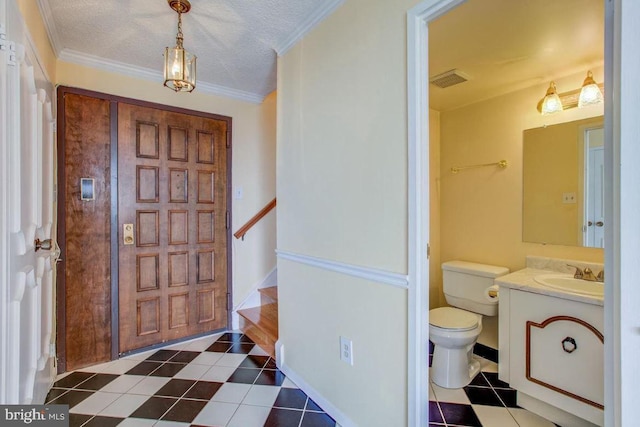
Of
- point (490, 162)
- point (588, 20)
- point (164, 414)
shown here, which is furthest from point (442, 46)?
point (164, 414)

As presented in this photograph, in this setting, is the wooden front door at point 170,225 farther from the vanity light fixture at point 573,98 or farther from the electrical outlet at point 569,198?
the electrical outlet at point 569,198

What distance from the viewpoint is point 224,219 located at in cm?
269

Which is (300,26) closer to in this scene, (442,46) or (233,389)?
(442,46)

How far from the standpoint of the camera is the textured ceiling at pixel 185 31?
5.21ft

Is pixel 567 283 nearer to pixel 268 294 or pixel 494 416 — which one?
pixel 494 416

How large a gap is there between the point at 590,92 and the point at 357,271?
1842 millimetres

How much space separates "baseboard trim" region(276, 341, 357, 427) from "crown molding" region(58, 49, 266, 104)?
87.9 inches

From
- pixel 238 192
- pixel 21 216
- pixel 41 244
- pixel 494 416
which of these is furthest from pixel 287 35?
pixel 494 416

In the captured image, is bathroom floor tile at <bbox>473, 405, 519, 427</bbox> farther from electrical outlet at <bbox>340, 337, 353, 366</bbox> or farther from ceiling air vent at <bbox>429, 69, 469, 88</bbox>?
ceiling air vent at <bbox>429, 69, 469, 88</bbox>

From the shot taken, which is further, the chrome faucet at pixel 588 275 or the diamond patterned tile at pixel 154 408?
the chrome faucet at pixel 588 275

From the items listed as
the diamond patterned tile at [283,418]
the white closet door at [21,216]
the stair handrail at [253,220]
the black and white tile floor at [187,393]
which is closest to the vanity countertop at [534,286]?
the black and white tile floor at [187,393]

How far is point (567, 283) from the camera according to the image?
1.72 meters

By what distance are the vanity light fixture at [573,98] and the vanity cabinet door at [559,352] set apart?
128cm

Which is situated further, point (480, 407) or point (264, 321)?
point (264, 321)
